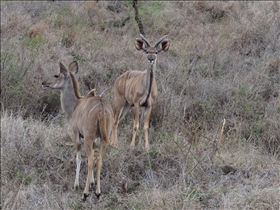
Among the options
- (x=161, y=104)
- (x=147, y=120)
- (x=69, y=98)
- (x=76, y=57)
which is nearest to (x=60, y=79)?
(x=69, y=98)

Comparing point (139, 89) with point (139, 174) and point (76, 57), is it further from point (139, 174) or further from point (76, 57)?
point (76, 57)

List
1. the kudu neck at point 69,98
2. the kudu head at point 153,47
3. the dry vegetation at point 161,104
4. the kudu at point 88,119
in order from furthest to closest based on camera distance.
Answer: the kudu head at point 153,47, the kudu neck at point 69,98, the dry vegetation at point 161,104, the kudu at point 88,119

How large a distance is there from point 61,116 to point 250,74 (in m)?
3.85

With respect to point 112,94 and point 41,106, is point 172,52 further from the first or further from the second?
point 41,106

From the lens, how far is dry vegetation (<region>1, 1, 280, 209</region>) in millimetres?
7562

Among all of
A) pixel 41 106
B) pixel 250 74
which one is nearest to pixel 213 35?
pixel 250 74

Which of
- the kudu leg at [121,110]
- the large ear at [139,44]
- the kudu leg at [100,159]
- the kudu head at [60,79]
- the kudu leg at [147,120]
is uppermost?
the large ear at [139,44]

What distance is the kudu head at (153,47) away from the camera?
923 centimetres

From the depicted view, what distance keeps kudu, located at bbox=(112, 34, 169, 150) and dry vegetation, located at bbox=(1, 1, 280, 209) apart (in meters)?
0.27

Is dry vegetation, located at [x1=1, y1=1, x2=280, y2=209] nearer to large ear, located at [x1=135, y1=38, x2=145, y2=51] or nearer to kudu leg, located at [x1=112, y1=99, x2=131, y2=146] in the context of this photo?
kudu leg, located at [x1=112, y1=99, x2=131, y2=146]

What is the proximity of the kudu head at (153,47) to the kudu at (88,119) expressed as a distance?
4.62 ft

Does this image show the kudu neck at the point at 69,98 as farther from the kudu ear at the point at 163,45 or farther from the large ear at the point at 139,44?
the kudu ear at the point at 163,45

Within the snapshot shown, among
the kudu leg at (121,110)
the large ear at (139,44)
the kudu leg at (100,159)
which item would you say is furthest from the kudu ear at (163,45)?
the kudu leg at (100,159)

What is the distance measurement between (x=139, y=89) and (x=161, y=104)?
27.6 inches
